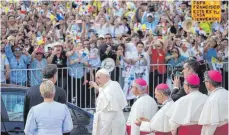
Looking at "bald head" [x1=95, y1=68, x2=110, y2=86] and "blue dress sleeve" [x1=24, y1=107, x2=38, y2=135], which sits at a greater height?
"bald head" [x1=95, y1=68, x2=110, y2=86]

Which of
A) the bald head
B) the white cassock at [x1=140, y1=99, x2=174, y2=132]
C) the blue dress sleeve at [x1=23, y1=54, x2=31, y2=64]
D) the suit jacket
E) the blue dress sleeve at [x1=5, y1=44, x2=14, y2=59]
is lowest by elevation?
the white cassock at [x1=140, y1=99, x2=174, y2=132]

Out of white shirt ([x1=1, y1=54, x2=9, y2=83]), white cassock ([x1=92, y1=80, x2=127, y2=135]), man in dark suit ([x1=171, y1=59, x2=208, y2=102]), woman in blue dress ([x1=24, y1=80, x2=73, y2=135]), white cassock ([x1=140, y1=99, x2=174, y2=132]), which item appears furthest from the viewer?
white shirt ([x1=1, y1=54, x2=9, y2=83])

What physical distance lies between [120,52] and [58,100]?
24.1ft

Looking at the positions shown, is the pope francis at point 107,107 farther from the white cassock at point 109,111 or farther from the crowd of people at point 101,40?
the crowd of people at point 101,40

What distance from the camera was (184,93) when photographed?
1061 centimetres

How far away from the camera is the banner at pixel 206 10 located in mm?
20328

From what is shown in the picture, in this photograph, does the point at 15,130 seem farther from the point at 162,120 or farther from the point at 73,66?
the point at 73,66

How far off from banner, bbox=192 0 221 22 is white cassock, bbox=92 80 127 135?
30.2 feet

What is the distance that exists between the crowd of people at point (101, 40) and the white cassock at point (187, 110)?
7613 millimetres

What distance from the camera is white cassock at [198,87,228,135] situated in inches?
377

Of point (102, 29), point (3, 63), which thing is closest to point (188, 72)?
point (3, 63)

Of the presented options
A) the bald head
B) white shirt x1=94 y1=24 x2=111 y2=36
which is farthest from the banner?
the bald head

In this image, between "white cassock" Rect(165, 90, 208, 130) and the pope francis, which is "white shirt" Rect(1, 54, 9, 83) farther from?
"white cassock" Rect(165, 90, 208, 130)

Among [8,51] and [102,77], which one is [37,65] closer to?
[8,51]
